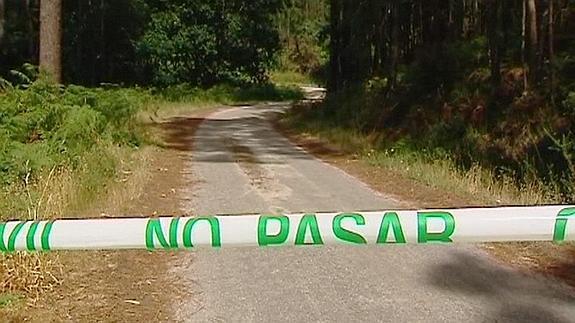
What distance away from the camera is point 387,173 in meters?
12.7

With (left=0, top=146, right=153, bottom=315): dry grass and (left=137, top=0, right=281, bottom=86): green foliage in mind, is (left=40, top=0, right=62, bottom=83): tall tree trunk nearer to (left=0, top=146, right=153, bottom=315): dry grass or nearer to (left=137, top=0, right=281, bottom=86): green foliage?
(left=0, top=146, right=153, bottom=315): dry grass

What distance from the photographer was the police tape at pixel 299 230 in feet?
8.95

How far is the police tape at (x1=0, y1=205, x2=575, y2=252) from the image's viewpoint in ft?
8.95

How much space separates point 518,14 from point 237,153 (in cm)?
1034

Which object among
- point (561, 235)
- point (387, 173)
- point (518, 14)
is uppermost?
point (518, 14)

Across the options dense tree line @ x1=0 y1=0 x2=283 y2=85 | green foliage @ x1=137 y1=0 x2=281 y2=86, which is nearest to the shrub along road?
dense tree line @ x1=0 y1=0 x2=283 y2=85

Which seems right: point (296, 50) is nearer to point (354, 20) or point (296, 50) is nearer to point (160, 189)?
point (354, 20)

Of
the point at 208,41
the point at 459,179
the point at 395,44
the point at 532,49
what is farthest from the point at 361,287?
the point at 208,41

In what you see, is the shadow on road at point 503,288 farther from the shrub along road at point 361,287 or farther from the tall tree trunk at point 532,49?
the tall tree trunk at point 532,49

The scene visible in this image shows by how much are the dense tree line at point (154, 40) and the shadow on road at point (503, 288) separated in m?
31.1

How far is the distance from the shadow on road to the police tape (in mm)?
1964

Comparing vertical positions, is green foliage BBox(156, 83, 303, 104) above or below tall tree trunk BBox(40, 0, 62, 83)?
below

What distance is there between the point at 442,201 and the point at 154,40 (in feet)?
122

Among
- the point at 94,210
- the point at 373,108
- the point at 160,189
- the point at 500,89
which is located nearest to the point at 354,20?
the point at 373,108
